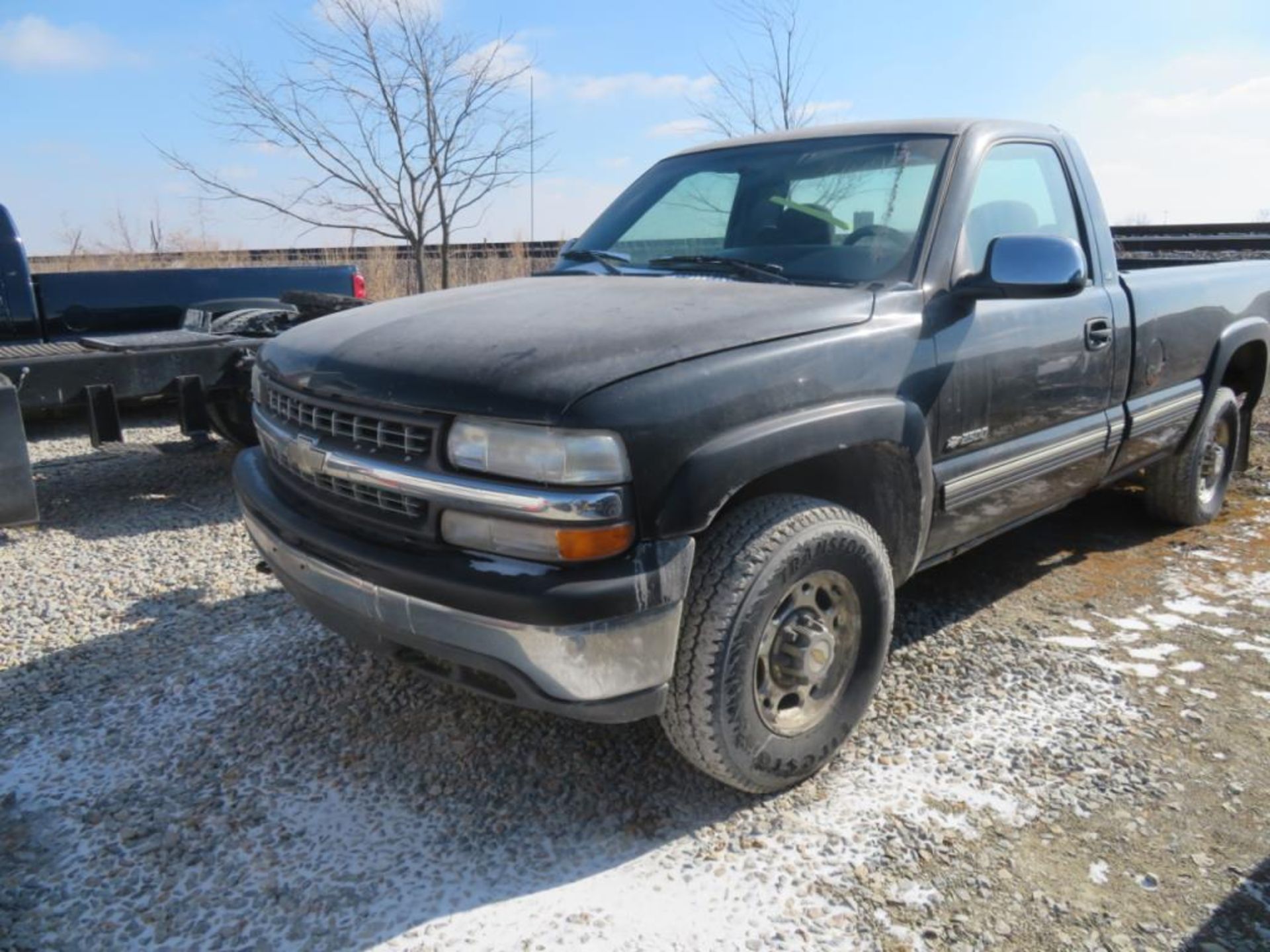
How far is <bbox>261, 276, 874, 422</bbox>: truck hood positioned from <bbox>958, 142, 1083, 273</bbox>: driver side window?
652 mm

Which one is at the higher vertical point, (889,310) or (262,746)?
(889,310)

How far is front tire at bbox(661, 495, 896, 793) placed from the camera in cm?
225

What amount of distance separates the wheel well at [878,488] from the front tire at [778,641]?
0.17m

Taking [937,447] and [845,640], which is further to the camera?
[937,447]

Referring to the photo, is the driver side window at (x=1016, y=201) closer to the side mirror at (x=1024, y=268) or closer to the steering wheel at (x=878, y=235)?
the side mirror at (x=1024, y=268)

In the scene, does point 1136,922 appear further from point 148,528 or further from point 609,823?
point 148,528

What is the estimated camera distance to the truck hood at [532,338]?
2119 mm

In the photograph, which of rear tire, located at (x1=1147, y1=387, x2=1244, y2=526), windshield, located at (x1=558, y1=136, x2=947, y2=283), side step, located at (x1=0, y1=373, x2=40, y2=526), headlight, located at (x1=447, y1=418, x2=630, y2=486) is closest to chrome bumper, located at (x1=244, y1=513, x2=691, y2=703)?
headlight, located at (x1=447, y1=418, x2=630, y2=486)

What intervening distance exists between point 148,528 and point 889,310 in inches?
159

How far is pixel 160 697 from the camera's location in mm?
3105

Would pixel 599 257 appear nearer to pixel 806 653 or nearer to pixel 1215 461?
pixel 806 653

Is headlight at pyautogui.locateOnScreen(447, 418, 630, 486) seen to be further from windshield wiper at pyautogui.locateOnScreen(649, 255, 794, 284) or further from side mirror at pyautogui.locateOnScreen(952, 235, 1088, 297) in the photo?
side mirror at pyautogui.locateOnScreen(952, 235, 1088, 297)

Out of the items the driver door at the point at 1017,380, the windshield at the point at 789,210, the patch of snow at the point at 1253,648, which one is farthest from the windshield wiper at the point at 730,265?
the patch of snow at the point at 1253,648

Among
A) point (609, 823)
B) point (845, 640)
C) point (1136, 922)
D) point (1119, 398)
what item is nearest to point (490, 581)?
point (609, 823)
